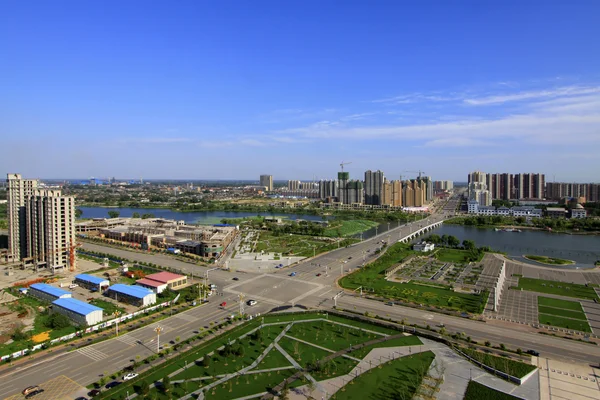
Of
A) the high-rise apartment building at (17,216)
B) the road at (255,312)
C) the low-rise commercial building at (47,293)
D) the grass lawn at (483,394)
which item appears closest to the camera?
the grass lawn at (483,394)

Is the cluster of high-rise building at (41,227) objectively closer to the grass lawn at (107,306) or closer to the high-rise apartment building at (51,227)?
the high-rise apartment building at (51,227)

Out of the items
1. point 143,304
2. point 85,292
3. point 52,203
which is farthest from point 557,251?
point 52,203

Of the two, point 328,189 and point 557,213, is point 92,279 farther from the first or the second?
point 328,189

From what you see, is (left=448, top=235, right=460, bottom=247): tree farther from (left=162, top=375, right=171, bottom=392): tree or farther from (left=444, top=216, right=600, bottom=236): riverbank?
(left=162, top=375, right=171, bottom=392): tree

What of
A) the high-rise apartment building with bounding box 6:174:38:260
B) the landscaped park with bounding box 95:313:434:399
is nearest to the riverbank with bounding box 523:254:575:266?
the landscaped park with bounding box 95:313:434:399

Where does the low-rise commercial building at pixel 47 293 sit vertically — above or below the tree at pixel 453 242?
below

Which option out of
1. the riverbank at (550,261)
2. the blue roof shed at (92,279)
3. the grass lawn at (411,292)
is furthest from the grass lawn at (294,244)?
the riverbank at (550,261)

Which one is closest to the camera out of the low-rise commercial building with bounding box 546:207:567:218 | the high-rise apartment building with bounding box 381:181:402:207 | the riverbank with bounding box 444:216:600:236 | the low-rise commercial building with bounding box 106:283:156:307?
the low-rise commercial building with bounding box 106:283:156:307
